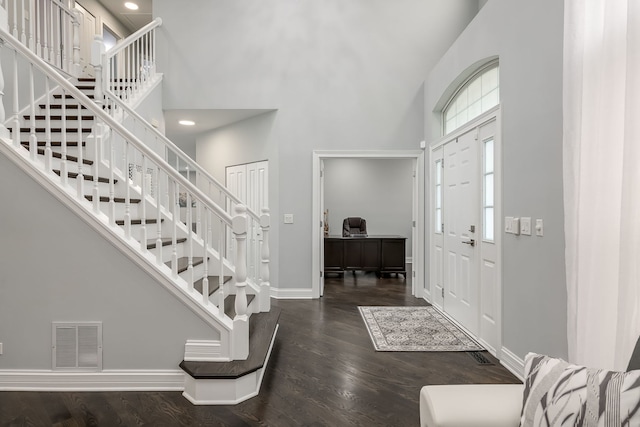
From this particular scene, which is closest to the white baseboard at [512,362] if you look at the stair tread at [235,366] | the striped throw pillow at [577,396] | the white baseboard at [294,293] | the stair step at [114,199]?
the striped throw pillow at [577,396]

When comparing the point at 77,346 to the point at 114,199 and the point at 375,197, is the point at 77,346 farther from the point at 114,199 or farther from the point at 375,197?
the point at 375,197

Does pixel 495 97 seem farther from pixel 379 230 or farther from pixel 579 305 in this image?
pixel 379 230

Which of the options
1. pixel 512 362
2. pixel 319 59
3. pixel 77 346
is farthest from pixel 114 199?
pixel 512 362

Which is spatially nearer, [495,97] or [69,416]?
[69,416]

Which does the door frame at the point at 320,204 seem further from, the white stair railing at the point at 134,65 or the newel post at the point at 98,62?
the newel post at the point at 98,62

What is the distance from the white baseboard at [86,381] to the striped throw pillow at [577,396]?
2.15m

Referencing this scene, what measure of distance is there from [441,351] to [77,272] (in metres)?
2.89

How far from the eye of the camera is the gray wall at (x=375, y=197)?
862 cm

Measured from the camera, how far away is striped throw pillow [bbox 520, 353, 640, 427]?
0.95 m

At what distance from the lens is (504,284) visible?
2.91m

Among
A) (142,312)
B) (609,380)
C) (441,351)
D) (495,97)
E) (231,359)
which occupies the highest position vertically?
(495,97)

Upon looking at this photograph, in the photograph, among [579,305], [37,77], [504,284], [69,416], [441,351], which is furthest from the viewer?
[37,77]

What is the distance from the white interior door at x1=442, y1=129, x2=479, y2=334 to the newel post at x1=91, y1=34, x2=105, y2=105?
376 cm

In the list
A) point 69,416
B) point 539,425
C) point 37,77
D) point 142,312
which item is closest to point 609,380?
point 539,425
